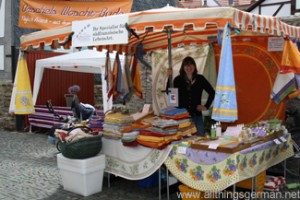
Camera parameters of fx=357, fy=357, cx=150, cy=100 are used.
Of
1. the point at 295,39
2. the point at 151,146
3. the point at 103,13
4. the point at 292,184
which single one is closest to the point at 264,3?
the point at 103,13

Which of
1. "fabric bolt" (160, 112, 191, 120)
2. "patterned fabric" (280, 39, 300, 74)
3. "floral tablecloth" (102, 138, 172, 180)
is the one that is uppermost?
"patterned fabric" (280, 39, 300, 74)

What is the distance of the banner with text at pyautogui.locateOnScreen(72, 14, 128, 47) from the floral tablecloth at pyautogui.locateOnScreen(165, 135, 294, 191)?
4.77ft

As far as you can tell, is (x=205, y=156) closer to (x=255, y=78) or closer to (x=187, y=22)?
(x=187, y=22)

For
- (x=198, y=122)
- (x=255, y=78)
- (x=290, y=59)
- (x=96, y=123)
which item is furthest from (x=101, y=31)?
(x=255, y=78)

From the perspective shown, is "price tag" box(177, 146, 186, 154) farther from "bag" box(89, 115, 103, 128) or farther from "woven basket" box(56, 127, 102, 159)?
"bag" box(89, 115, 103, 128)

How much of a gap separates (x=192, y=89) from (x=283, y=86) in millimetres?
1313

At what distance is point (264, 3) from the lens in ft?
45.7

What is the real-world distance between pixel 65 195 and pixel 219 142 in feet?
6.97

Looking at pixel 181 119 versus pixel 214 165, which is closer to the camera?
pixel 214 165

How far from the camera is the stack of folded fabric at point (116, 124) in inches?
181

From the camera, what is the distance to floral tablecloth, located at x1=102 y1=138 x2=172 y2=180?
420cm

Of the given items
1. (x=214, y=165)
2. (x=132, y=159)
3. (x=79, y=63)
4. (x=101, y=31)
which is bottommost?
(x=132, y=159)

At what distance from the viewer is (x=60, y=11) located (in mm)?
9945

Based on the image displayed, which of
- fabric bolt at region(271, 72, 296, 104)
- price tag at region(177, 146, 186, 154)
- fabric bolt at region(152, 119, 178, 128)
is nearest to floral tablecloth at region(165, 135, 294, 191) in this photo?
price tag at region(177, 146, 186, 154)
